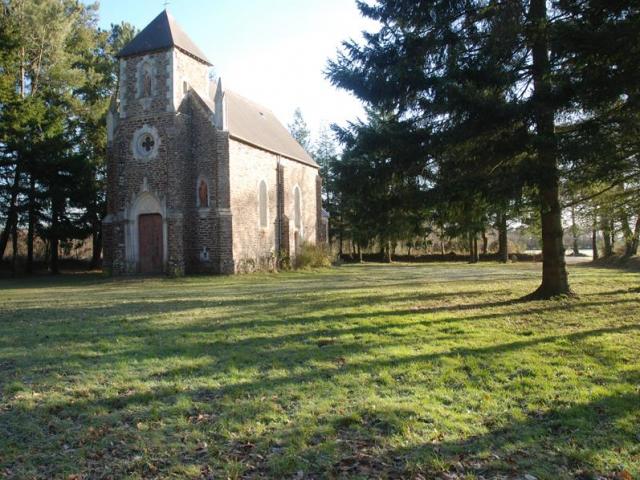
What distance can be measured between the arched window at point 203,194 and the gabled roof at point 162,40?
5888 millimetres

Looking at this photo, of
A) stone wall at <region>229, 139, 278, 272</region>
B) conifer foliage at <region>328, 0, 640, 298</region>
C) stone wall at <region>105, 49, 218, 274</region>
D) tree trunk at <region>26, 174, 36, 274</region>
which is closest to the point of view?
conifer foliage at <region>328, 0, 640, 298</region>

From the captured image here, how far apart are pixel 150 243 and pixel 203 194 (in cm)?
318

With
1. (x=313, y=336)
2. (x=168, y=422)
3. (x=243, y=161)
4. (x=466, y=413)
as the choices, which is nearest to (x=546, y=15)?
(x=313, y=336)

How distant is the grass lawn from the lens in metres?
3.95

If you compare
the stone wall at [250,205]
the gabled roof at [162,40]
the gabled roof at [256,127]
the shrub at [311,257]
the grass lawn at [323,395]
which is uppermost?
the gabled roof at [162,40]

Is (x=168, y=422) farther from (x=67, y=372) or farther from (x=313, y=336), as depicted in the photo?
(x=313, y=336)

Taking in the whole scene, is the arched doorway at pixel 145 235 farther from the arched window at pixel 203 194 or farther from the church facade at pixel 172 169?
the arched window at pixel 203 194

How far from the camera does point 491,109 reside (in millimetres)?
9852

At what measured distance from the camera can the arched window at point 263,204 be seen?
26312mm

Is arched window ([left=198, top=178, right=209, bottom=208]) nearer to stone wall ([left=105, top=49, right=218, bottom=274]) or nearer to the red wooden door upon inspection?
stone wall ([left=105, top=49, right=218, bottom=274])

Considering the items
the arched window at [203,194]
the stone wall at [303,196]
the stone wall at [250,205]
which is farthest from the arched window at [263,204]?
the arched window at [203,194]

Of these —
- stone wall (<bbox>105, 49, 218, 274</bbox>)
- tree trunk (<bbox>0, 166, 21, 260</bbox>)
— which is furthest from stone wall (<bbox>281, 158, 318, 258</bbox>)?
tree trunk (<bbox>0, 166, 21, 260</bbox>)

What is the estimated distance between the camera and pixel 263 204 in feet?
87.4

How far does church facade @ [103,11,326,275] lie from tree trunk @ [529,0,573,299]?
1369 centimetres
